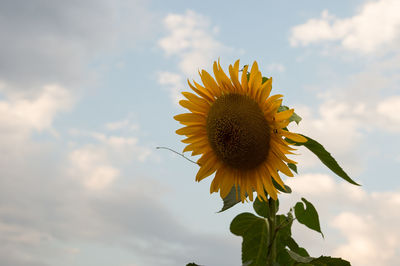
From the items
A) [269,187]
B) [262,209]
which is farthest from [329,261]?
[269,187]

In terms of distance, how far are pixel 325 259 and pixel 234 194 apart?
80cm

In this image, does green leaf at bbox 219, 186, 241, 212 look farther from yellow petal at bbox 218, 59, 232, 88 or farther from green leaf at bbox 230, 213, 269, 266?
yellow petal at bbox 218, 59, 232, 88

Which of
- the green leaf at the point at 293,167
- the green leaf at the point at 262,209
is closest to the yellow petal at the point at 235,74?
the green leaf at the point at 293,167

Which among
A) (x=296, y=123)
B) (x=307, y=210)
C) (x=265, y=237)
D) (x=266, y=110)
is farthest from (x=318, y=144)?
(x=265, y=237)

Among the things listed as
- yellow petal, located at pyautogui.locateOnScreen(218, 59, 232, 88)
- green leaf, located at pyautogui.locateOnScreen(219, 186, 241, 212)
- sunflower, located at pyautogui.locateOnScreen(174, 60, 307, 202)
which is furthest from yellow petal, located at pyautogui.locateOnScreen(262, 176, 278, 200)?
yellow petal, located at pyautogui.locateOnScreen(218, 59, 232, 88)

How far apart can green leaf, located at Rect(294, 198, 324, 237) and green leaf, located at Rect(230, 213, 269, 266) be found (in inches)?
10.7

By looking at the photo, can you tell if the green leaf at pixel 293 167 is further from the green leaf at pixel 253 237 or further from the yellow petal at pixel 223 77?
the yellow petal at pixel 223 77

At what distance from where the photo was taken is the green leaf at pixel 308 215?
3266mm

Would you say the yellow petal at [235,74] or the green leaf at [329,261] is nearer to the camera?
the yellow petal at [235,74]

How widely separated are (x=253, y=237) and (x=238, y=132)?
2.65ft

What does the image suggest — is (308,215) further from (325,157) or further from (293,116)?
(293,116)

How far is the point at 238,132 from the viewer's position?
10.0ft

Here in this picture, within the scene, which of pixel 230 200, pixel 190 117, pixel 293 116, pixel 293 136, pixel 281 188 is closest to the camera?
pixel 293 136

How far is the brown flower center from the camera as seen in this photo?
3031 mm
